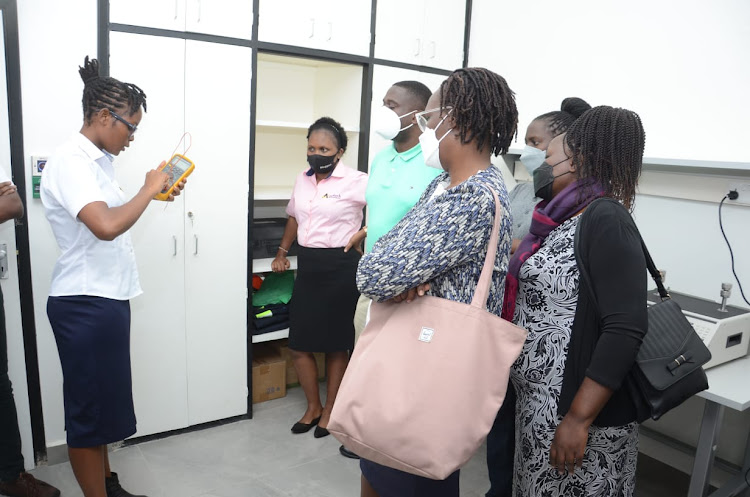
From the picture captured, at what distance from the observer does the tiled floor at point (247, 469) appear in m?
2.22

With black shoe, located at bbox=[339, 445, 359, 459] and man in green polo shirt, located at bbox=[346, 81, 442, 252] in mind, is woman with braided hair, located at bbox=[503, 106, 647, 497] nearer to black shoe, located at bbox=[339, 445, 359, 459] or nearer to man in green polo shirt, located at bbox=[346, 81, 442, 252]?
man in green polo shirt, located at bbox=[346, 81, 442, 252]

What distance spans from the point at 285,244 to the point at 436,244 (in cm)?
184

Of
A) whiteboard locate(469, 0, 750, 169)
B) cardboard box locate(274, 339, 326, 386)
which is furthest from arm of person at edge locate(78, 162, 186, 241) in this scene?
whiteboard locate(469, 0, 750, 169)

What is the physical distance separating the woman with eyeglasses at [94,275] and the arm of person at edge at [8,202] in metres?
0.21

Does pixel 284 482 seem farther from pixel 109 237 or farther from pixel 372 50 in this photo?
pixel 372 50

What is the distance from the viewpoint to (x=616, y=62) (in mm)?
2682

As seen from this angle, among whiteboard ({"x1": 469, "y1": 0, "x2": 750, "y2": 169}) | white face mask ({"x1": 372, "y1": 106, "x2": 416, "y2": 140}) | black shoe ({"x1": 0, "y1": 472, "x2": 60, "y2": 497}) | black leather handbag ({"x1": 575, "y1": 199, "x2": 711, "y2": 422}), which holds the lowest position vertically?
black shoe ({"x1": 0, "y1": 472, "x2": 60, "y2": 497})

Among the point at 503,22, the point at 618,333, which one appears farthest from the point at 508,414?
the point at 503,22

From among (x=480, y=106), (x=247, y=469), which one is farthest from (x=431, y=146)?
(x=247, y=469)

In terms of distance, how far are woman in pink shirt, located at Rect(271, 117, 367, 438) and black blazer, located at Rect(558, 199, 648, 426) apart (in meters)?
1.56

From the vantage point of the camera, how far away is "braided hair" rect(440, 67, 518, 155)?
4.04 ft

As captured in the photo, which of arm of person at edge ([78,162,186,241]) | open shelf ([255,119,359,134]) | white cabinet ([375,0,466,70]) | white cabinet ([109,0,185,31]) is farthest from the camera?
white cabinet ([375,0,466,70])

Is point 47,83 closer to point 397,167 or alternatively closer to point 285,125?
point 285,125

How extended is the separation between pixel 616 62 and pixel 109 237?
2407mm
